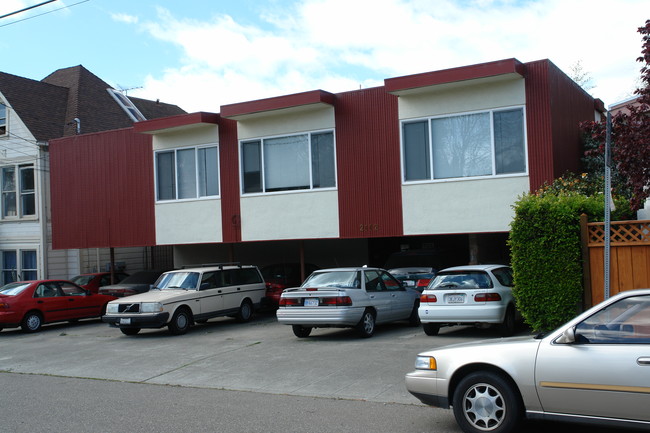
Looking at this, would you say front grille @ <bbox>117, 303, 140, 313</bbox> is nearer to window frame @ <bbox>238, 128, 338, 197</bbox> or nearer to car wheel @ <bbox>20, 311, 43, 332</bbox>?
car wheel @ <bbox>20, 311, 43, 332</bbox>

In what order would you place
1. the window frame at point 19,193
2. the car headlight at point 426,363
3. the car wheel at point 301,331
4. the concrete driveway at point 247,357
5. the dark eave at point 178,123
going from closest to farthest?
1. the car headlight at point 426,363
2. the concrete driveway at point 247,357
3. the car wheel at point 301,331
4. the dark eave at point 178,123
5. the window frame at point 19,193

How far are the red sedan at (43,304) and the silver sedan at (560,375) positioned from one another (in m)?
13.8

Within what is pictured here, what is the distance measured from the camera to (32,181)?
84.7ft

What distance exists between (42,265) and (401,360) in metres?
19.0

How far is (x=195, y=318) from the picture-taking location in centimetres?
1595

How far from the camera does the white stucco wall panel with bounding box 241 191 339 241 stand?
692 inches

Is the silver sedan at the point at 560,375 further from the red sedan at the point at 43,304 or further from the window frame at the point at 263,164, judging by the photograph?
the red sedan at the point at 43,304

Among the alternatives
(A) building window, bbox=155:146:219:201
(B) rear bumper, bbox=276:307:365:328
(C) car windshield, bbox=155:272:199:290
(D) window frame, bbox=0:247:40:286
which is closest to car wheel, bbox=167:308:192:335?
(C) car windshield, bbox=155:272:199:290

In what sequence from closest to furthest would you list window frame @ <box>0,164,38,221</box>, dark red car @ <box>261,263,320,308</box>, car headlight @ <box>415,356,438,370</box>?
car headlight @ <box>415,356,438,370</box>
dark red car @ <box>261,263,320,308</box>
window frame @ <box>0,164,38,221</box>

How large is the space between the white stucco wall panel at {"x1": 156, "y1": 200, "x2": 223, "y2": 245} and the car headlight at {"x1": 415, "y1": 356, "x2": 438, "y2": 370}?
1309 centimetres

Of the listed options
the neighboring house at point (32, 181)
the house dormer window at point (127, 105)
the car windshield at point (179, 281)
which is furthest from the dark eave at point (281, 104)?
the house dormer window at point (127, 105)

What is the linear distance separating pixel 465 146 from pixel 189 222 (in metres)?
8.80

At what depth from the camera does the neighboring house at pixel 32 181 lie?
25.5 metres

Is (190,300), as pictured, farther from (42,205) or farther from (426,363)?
(42,205)
